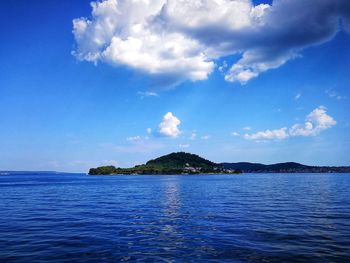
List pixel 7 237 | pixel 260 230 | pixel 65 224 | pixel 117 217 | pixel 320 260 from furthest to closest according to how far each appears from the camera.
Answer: pixel 117 217
pixel 65 224
pixel 260 230
pixel 7 237
pixel 320 260

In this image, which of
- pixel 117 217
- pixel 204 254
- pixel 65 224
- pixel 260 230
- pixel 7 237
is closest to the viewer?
pixel 204 254

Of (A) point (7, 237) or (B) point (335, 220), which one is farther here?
(B) point (335, 220)

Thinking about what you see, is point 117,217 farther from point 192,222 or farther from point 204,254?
point 204,254

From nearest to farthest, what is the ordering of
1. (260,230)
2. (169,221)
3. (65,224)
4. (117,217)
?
(260,230) → (65,224) → (169,221) → (117,217)

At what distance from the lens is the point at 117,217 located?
41219 millimetres

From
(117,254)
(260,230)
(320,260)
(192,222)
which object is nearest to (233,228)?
(260,230)

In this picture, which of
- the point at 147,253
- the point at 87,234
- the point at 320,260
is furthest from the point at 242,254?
the point at 87,234

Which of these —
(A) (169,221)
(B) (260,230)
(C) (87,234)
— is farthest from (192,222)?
(C) (87,234)

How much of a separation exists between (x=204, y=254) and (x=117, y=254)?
19.8ft

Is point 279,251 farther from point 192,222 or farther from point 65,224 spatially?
point 65,224

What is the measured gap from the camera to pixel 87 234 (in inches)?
1175

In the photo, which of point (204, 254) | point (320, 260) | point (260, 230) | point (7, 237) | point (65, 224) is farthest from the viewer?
point (65, 224)

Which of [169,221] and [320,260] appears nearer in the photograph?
[320,260]

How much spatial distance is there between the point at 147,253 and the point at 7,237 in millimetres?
14240
